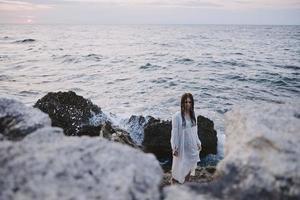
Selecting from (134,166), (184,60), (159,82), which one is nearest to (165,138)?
(134,166)

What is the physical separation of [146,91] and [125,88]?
5.41 ft

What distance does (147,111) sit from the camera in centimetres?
1468

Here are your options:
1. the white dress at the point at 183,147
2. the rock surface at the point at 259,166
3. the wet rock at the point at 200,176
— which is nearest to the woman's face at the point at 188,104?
the white dress at the point at 183,147

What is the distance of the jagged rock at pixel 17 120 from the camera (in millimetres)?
2752

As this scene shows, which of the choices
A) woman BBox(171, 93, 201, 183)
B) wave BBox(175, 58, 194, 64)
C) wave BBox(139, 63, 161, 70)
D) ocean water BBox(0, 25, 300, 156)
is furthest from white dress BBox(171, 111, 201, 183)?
wave BBox(175, 58, 194, 64)

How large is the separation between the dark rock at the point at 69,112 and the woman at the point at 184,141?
3204mm

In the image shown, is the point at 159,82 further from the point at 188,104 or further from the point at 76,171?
the point at 76,171

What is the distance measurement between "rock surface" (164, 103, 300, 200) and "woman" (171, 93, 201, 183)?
116 inches

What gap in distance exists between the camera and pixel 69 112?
8.56 meters

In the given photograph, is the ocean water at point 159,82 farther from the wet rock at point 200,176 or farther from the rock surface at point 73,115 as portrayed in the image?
the wet rock at point 200,176

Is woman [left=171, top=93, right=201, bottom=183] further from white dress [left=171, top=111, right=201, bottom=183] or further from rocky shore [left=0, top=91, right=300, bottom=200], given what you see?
rocky shore [left=0, top=91, right=300, bottom=200]

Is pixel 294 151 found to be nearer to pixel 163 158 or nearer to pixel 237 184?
pixel 237 184

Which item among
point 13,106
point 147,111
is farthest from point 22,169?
point 147,111

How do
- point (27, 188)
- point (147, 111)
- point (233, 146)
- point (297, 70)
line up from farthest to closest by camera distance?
point (297, 70) < point (147, 111) < point (233, 146) < point (27, 188)
